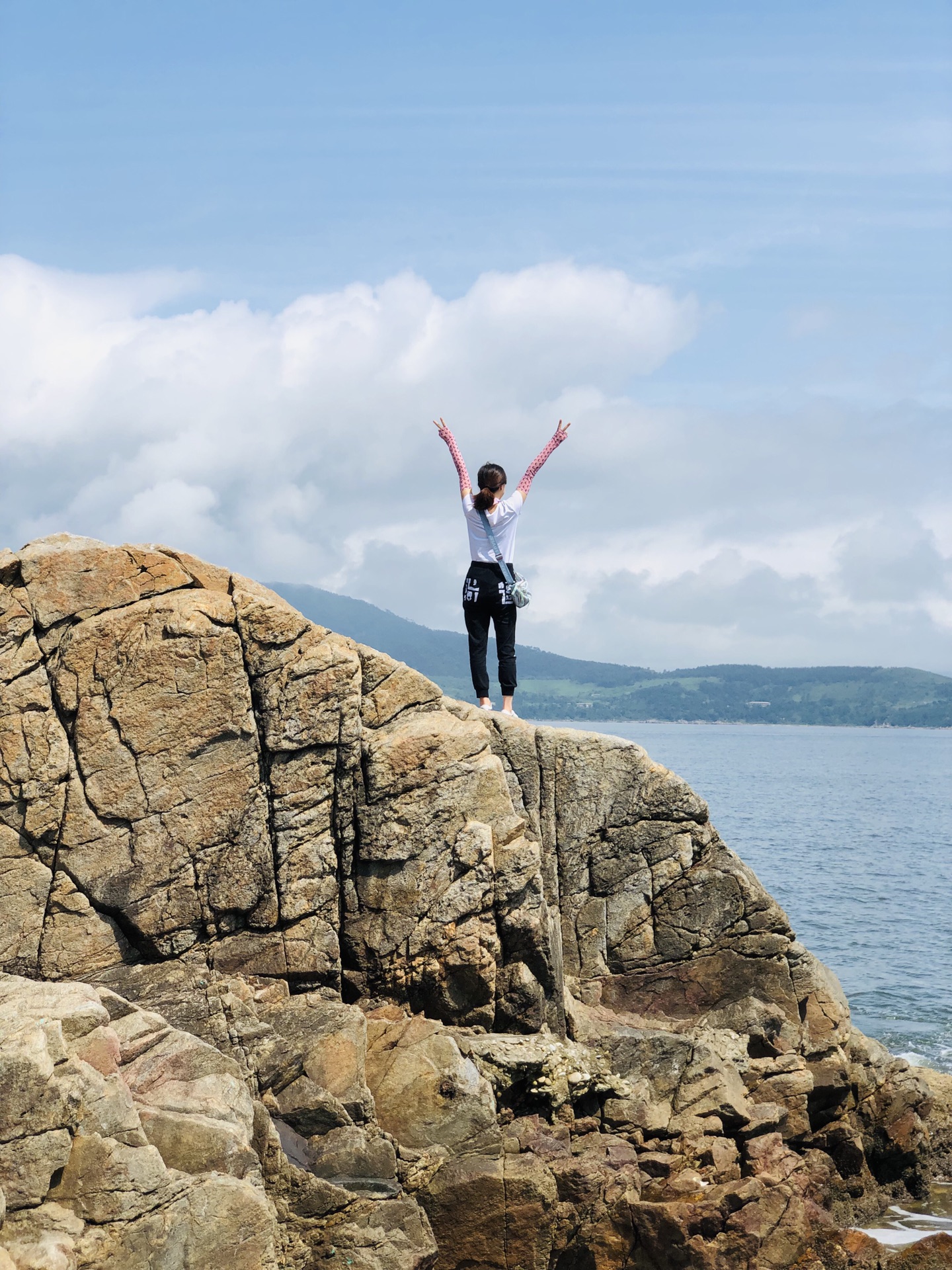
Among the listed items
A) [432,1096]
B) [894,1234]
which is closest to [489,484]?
[432,1096]

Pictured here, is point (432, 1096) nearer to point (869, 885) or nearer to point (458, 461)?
point (458, 461)

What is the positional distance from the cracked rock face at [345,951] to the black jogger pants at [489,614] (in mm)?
1408

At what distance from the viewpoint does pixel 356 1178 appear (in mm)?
16438

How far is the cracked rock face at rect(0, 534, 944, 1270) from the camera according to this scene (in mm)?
17078

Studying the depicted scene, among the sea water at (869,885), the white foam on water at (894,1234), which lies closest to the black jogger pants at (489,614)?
the white foam on water at (894,1234)

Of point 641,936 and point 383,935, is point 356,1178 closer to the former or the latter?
point 383,935

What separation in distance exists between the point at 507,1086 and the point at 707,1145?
12.0 feet

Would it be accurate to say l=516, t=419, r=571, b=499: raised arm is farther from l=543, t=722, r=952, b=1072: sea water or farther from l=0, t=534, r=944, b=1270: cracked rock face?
l=543, t=722, r=952, b=1072: sea water

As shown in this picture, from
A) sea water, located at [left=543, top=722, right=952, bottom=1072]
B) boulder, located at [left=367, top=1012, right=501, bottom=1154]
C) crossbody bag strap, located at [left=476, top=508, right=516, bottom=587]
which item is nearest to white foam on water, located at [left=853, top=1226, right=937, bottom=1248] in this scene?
boulder, located at [left=367, top=1012, right=501, bottom=1154]

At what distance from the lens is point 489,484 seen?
74.1 feet

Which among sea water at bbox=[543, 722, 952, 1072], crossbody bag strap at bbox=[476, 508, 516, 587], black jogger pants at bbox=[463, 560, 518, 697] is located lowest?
sea water at bbox=[543, 722, 952, 1072]

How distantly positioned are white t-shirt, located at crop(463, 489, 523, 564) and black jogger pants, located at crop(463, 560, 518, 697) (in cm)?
19

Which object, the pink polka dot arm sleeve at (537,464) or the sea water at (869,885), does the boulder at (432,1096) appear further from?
the sea water at (869,885)

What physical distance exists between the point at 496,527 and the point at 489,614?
1769 mm
